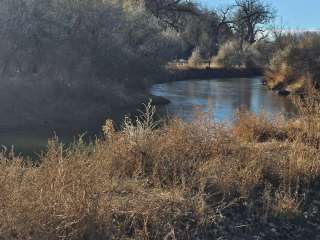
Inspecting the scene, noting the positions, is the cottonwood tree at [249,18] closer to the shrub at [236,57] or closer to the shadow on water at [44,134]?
the shrub at [236,57]

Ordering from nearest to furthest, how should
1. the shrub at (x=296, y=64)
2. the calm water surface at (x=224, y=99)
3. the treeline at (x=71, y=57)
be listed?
the treeline at (x=71, y=57)
the calm water surface at (x=224, y=99)
the shrub at (x=296, y=64)

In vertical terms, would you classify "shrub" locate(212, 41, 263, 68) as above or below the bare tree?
below

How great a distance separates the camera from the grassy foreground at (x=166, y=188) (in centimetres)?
553

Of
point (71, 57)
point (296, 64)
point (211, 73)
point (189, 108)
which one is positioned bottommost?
point (189, 108)

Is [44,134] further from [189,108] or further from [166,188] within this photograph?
[166,188]

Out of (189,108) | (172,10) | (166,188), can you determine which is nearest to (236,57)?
(172,10)

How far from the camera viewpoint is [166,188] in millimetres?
6965

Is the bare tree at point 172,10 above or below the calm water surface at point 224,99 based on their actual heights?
above

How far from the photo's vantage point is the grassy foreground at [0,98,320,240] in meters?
5.53

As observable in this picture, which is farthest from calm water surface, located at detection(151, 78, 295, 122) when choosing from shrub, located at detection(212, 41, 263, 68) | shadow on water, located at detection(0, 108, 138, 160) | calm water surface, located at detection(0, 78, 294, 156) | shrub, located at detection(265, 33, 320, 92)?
shrub, located at detection(212, 41, 263, 68)

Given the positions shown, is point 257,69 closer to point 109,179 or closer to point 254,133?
point 254,133

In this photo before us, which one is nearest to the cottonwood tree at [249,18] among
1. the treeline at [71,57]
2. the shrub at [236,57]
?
the shrub at [236,57]

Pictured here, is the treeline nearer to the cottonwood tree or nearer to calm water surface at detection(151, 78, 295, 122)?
calm water surface at detection(151, 78, 295, 122)

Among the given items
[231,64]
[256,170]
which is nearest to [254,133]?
[256,170]
